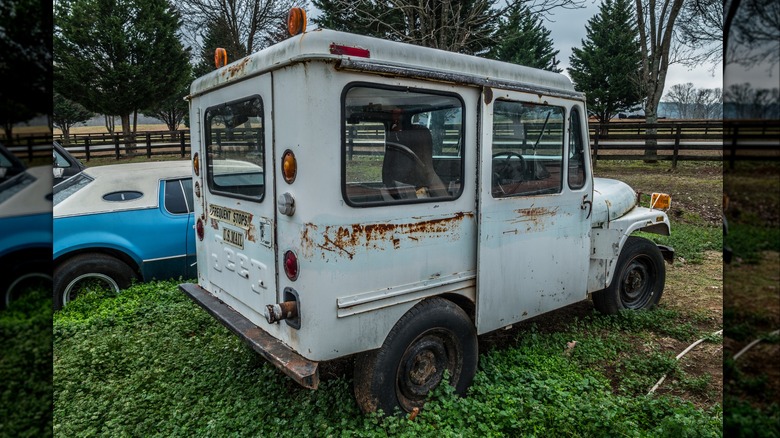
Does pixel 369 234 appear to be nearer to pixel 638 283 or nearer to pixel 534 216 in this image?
pixel 534 216

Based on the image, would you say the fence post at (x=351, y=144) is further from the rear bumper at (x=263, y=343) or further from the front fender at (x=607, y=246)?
the front fender at (x=607, y=246)

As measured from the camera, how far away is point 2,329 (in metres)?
0.75

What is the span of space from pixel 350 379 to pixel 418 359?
2.63ft

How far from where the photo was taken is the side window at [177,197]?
5859 mm

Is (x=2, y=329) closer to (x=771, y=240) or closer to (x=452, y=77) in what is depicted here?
(x=771, y=240)

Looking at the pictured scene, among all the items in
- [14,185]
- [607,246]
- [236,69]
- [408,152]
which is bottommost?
[607,246]

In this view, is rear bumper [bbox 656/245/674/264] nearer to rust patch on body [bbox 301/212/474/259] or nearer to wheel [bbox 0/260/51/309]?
rust patch on body [bbox 301/212/474/259]

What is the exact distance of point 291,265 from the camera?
2.99m

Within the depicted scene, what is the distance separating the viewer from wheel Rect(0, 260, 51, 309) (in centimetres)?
76

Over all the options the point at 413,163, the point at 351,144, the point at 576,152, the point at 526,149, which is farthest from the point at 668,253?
the point at 351,144

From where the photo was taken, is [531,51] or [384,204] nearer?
[384,204]

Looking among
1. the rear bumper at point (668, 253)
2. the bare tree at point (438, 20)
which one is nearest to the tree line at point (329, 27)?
the bare tree at point (438, 20)

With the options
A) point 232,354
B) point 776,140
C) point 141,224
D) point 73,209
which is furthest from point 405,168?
point 73,209

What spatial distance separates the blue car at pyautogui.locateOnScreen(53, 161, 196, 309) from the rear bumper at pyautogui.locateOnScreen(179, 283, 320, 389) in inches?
61.6
